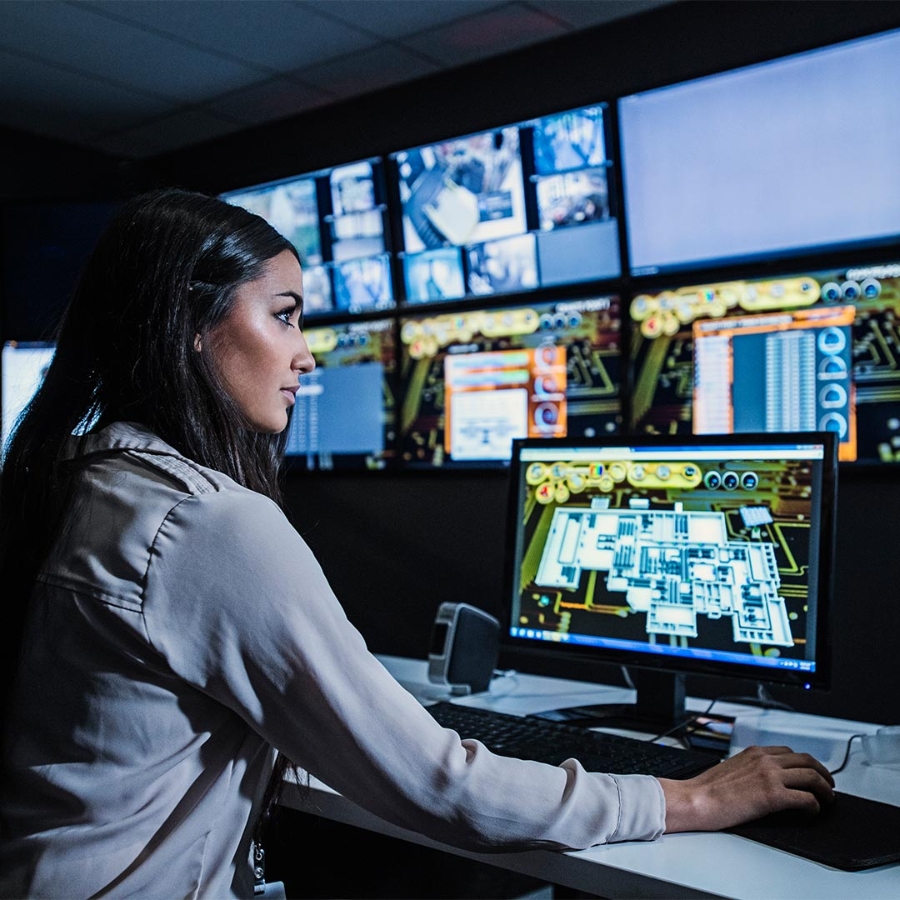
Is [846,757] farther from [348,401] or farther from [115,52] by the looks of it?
[115,52]

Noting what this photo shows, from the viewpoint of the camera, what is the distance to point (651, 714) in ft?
5.40

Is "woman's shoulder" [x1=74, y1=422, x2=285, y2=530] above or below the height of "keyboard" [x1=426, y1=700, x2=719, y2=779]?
above

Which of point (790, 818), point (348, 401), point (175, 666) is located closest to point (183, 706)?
point (175, 666)

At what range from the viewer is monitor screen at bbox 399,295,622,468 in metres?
2.63

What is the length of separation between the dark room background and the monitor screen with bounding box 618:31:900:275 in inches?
1.5

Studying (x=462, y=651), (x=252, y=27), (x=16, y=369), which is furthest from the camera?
(x=16, y=369)

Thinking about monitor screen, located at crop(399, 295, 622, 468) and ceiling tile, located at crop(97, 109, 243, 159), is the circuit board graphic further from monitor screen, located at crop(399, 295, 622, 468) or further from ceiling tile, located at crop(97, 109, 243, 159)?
ceiling tile, located at crop(97, 109, 243, 159)

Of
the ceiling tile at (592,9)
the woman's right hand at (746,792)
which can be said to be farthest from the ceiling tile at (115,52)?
the woman's right hand at (746,792)

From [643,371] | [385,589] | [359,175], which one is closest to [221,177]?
[359,175]

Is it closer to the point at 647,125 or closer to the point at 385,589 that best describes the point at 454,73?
the point at 647,125

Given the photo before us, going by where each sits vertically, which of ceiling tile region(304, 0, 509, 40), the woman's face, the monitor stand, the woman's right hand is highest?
ceiling tile region(304, 0, 509, 40)

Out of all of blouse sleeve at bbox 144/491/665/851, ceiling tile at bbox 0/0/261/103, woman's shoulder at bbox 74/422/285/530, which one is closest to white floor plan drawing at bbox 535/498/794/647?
blouse sleeve at bbox 144/491/665/851

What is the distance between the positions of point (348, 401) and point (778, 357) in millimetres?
1430

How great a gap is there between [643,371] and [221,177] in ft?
6.67
